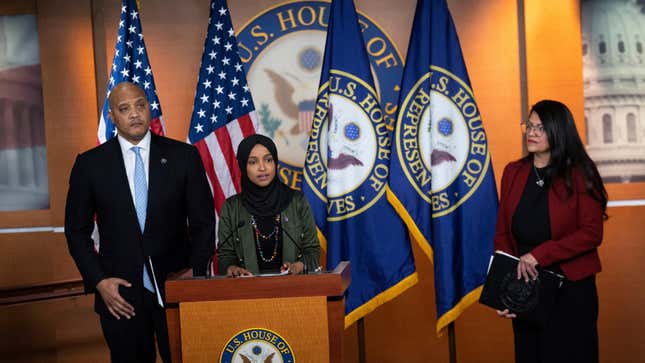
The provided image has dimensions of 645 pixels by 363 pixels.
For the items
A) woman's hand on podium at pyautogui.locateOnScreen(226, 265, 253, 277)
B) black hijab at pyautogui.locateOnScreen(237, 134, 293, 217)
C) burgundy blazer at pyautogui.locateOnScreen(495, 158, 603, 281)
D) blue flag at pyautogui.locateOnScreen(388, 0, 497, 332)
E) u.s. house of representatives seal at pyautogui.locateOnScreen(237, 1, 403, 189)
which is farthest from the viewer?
u.s. house of representatives seal at pyautogui.locateOnScreen(237, 1, 403, 189)

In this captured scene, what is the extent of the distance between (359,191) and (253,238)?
1.02 m

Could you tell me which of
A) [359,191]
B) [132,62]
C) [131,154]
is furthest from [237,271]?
[132,62]

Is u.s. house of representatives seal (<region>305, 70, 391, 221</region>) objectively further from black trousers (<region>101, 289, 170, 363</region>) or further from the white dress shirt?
black trousers (<region>101, 289, 170, 363</region>)

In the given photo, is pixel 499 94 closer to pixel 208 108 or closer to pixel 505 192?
pixel 505 192

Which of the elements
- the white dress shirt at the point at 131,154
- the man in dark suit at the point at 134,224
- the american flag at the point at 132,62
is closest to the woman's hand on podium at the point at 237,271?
the man in dark suit at the point at 134,224

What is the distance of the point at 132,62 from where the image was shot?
4.17m

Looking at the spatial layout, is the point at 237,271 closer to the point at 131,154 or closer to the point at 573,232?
the point at 131,154

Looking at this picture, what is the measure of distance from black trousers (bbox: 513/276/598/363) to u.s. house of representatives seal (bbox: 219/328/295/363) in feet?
4.21

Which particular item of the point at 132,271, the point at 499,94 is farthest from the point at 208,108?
the point at 499,94

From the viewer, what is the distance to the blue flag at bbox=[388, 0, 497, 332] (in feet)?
12.7

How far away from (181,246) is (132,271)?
0.23 metres

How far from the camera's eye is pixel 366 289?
3959mm

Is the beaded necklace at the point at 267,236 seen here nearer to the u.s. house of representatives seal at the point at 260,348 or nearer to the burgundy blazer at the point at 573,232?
the u.s. house of representatives seal at the point at 260,348

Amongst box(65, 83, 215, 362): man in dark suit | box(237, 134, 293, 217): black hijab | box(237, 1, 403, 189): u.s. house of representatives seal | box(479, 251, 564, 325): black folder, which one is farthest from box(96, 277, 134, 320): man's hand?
box(237, 1, 403, 189): u.s. house of representatives seal
